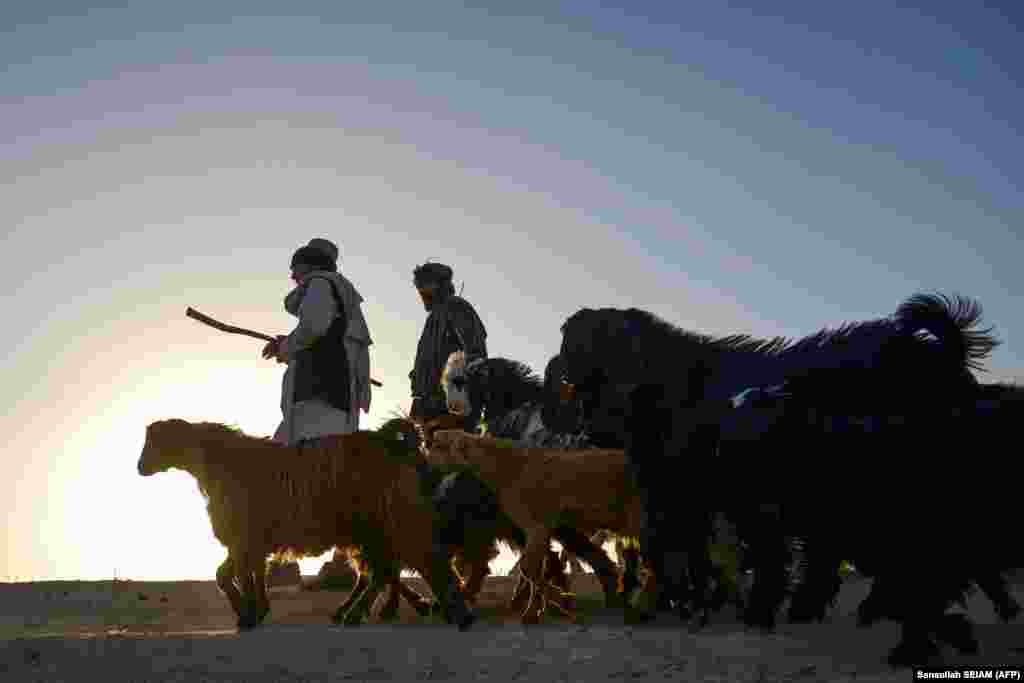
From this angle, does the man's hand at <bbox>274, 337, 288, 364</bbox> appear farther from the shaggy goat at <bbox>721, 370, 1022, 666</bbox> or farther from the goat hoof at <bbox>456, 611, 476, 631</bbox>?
the shaggy goat at <bbox>721, 370, 1022, 666</bbox>

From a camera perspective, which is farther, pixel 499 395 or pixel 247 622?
pixel 499 395

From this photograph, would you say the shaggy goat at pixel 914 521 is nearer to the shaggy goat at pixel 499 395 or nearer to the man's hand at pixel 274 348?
the shaggy goat at pixel 499 395

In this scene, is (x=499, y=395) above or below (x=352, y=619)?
above

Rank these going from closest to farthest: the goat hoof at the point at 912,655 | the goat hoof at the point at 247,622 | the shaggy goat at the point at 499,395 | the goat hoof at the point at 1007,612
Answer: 1. the goat hoof at the point at 912,655
2. the goat hoof at the point at 1007,612
3. the goat hoof at the point at 247,622
4. the shaggy goat at the point at 499,395

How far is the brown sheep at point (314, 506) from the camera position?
9.30 metres

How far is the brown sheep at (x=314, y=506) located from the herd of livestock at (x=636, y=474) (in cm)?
1

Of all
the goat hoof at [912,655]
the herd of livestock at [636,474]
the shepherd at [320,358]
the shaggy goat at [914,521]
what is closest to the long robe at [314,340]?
the shepherd at [320,358]

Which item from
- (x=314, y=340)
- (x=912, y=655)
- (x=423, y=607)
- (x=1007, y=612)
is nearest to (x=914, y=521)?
(x=912, y=655)

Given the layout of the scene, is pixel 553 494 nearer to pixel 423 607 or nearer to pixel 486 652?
pixel 423 607

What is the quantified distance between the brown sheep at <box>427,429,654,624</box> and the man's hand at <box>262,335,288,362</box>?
76.8 inches

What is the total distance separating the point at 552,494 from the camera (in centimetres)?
953

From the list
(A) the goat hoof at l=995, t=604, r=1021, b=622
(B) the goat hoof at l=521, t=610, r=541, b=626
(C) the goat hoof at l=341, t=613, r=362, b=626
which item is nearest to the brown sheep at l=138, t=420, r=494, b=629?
(C) the goat hoof at l=341, t=613, r=362, b=626

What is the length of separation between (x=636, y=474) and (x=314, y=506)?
7.69 feet

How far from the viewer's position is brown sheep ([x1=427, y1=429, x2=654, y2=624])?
949 centimetres
